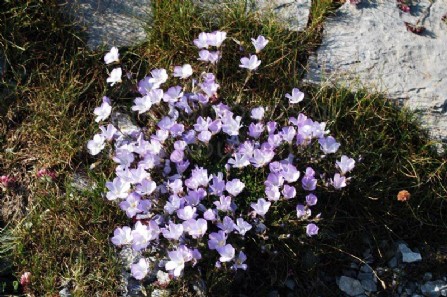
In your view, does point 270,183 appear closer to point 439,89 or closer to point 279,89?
point 279,89

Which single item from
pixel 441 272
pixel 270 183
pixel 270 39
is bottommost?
pixel 441 272

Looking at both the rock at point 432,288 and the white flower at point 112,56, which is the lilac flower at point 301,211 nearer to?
the rock at point 432,288

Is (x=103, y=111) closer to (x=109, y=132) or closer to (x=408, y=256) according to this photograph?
(x=109, y=132)

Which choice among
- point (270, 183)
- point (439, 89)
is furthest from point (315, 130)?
point (439, 89)

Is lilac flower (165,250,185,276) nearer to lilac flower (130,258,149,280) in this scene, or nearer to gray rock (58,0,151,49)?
lilac flower (130,258,149,280)

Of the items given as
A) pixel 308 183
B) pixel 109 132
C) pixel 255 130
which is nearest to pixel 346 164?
pixel 308 183

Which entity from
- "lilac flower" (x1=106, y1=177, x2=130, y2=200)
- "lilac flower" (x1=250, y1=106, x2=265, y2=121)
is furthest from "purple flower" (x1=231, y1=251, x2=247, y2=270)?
"lilac flower" (x1=250, y1=106, x2=265, y2=121)
